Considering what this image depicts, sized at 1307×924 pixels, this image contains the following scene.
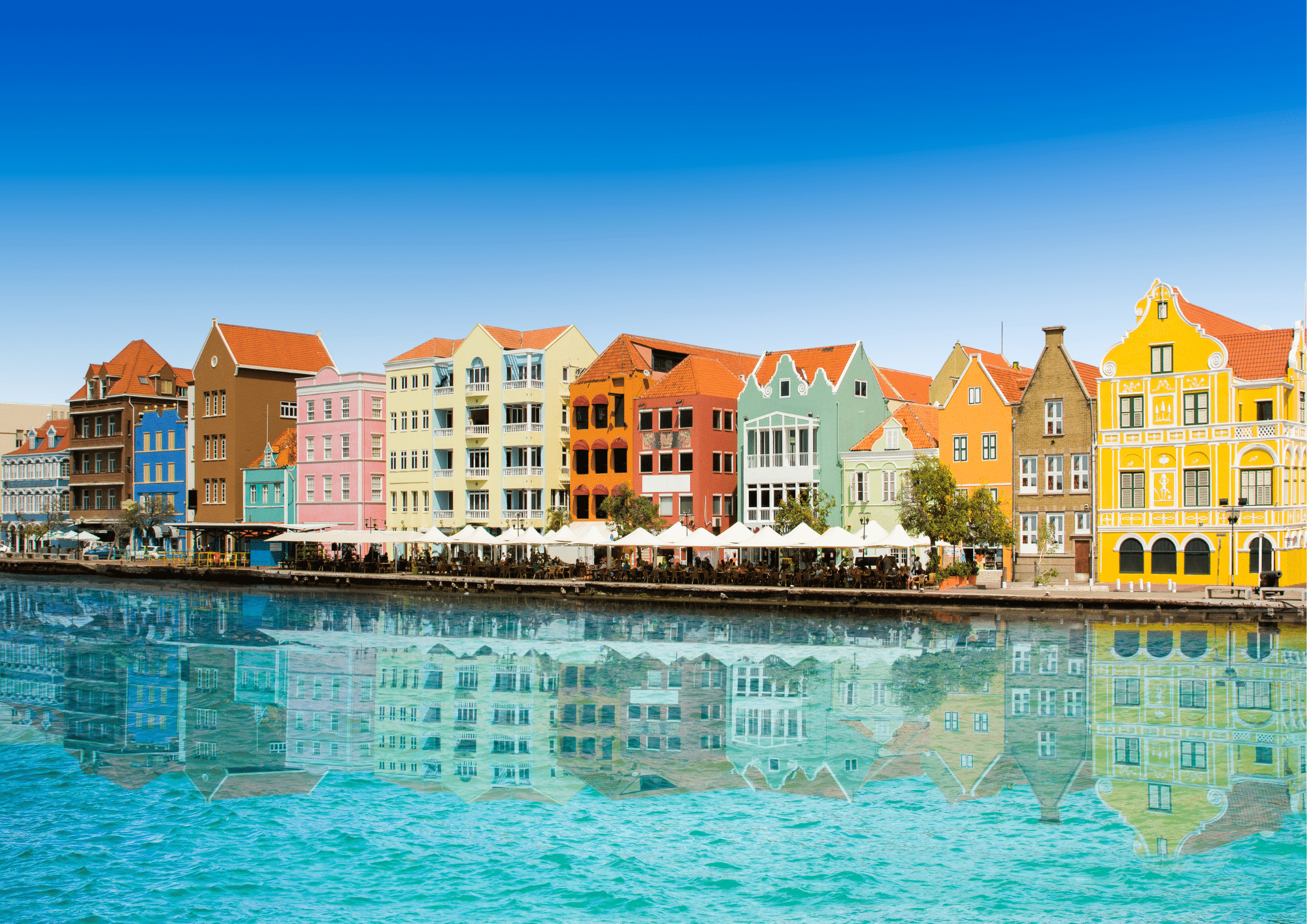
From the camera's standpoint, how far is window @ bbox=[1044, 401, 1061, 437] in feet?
212

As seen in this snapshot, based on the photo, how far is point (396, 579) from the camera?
7375cm

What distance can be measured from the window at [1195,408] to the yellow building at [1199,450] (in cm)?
5

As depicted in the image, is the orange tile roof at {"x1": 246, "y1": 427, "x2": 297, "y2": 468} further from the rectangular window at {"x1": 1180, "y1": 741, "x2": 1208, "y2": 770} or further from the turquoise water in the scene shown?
the rectangular window at {"x1": 1180, "y1": 741, "x2": 1208, "y2": 770}

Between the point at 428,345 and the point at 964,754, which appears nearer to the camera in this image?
the point at 964,754

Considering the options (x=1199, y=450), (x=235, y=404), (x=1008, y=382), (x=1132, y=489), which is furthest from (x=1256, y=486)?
(x=235, y=404)

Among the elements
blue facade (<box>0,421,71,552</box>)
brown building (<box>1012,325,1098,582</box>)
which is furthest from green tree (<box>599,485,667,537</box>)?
blue facade (<box>0,421,71,552</box>)

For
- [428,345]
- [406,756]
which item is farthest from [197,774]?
[428,345]

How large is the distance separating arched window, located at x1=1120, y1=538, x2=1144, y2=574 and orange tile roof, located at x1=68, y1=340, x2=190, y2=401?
91435 mm

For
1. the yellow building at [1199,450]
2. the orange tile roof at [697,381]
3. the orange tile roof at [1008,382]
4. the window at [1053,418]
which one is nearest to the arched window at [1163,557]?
the yellow building at [1199,450]

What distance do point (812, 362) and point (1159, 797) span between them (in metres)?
55.6

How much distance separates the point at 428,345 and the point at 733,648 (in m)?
55.1

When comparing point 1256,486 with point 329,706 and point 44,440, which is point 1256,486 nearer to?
point 329,706

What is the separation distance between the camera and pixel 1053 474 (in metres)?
64.8

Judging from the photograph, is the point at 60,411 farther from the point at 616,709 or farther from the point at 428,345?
the point at 616,709
